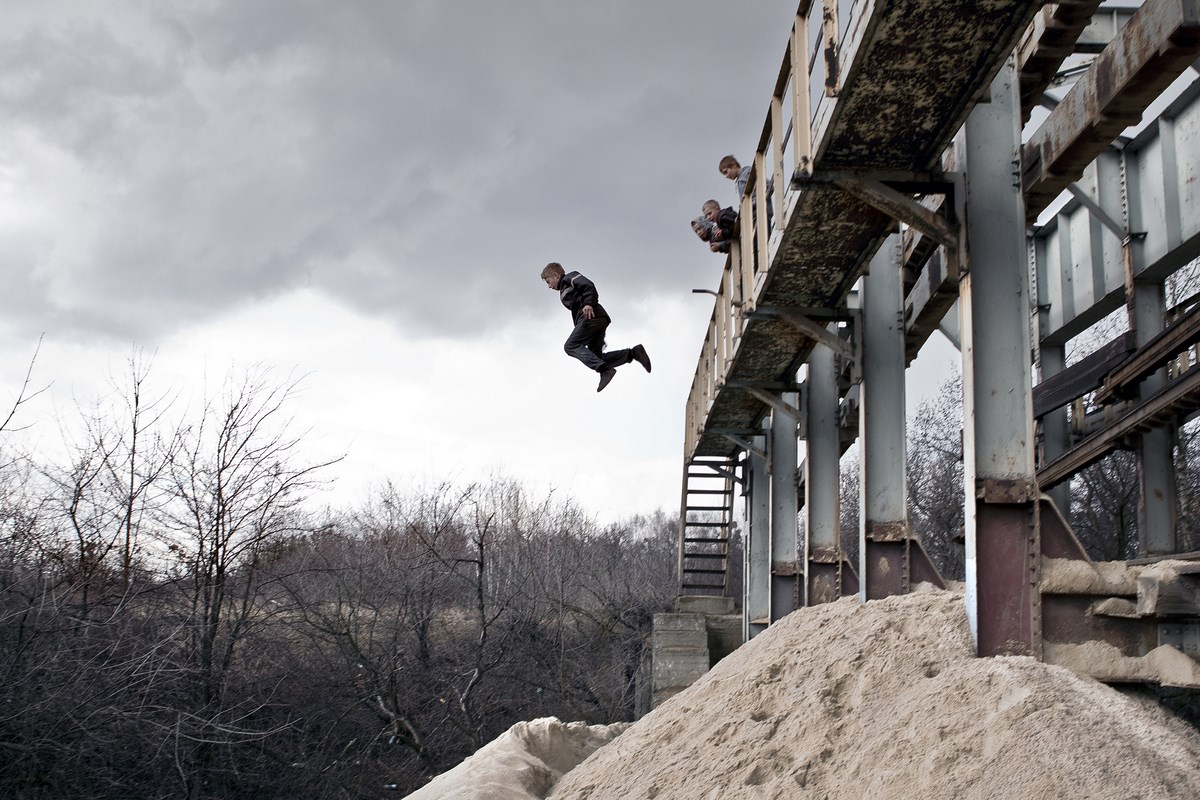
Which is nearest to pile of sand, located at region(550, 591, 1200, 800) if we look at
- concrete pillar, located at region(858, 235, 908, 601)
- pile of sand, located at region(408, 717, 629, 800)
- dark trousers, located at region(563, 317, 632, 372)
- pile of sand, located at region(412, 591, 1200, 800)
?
pile of sand, located at region(412, 591, 1200, 800)

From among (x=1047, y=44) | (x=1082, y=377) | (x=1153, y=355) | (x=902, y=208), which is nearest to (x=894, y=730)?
(x=902, y=208)

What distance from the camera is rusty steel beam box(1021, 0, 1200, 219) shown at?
19.1ft

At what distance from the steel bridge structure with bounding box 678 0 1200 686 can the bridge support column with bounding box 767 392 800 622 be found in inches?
1.7

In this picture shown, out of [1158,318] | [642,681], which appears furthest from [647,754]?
[642,681]

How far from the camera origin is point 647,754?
275 inches

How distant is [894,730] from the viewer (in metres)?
5.02

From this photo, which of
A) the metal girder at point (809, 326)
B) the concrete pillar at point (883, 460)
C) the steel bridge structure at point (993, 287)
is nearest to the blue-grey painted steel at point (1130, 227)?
the steel bridge structure at point (993, 287)

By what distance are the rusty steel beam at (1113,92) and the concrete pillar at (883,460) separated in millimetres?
1758

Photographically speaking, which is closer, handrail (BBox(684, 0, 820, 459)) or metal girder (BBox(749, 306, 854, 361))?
handrail (BBox(684, 0, 820, 459))

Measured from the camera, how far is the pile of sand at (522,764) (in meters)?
8.17

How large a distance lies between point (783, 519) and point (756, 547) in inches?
136

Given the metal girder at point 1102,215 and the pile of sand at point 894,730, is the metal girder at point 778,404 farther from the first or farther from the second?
the pile of sand at point 894,730

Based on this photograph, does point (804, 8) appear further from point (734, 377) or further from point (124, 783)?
point (124, 783)

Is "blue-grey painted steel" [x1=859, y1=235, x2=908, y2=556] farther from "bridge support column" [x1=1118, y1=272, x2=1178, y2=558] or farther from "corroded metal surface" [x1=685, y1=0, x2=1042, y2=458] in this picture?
"bridge support column" [x1=1118, y1=272, x2=1178, y2=558]
